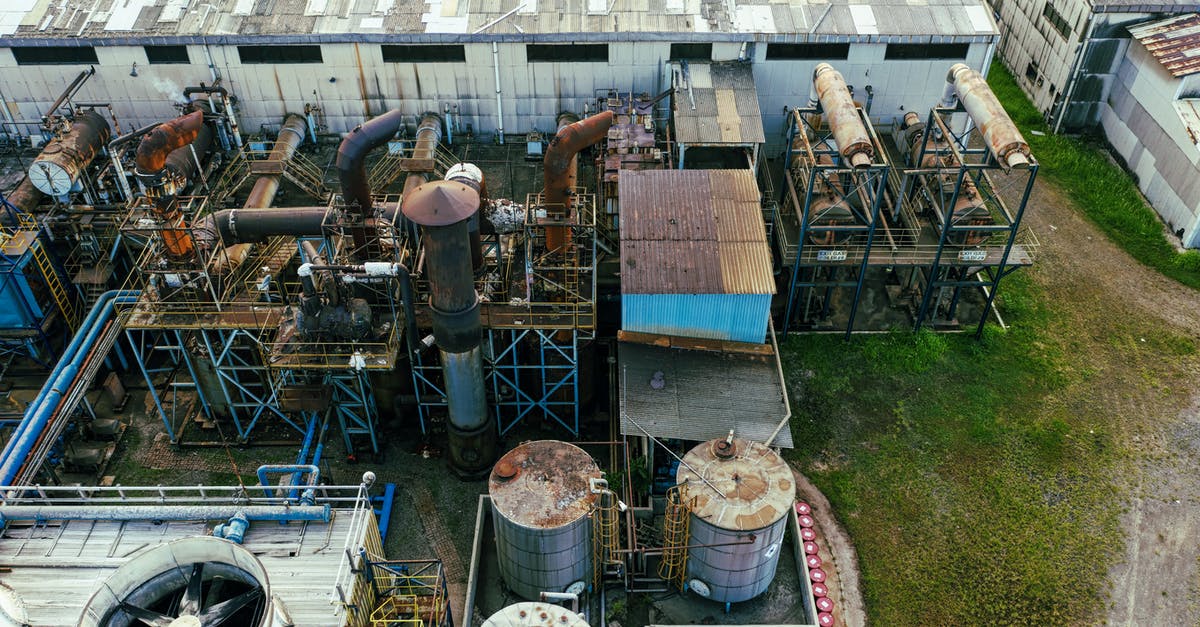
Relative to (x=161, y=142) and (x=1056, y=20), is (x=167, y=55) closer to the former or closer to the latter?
(x=161, y=142)

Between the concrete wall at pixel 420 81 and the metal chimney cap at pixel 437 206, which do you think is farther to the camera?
the concrete wall at pixel 420 81

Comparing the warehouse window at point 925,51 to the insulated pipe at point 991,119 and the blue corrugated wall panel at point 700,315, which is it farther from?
the blue corrugated wall panel at point 700,315

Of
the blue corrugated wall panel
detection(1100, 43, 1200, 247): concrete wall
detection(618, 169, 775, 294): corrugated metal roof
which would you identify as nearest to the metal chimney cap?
detection(618, 169, 775, 294): corrugated metal roof

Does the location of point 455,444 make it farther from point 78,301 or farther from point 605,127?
point 78,301

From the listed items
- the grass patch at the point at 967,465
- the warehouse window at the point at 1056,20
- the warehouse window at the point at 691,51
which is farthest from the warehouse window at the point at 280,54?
the warehouse window at the point at 1056,20

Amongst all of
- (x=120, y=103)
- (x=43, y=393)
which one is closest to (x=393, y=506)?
(x=43, y=393)

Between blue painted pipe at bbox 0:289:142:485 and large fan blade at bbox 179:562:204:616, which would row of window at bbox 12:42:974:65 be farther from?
large fan blade at bbox 179:562:204:616

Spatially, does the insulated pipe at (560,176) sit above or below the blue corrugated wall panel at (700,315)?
above
